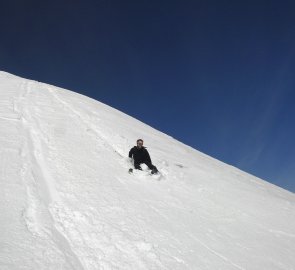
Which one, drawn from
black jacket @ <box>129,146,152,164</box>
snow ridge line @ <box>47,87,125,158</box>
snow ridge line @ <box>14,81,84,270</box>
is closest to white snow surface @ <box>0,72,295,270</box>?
snow ridge line @ <box>14,81,84,270</box>

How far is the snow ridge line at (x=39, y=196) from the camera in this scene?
6.50 metres

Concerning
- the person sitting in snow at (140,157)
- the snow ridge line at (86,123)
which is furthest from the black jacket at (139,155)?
the snow ridge line at (86,123)

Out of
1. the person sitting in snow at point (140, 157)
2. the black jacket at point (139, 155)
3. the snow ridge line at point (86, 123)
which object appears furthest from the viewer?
the snow ridge line at point (86, 123)

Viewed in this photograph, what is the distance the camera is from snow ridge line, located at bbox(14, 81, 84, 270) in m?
6.50

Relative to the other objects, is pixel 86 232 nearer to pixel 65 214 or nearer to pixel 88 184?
pixel 65 214

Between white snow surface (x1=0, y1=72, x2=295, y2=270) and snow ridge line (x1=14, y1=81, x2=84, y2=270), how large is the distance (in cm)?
3

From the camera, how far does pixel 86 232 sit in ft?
23.5

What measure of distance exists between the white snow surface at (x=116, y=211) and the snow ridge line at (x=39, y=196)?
0.03 meters

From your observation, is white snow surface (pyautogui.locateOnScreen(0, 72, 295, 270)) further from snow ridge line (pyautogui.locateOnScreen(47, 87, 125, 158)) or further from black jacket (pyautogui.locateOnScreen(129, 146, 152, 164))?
black jacket (pyautogui.locateOnScreen(129, 146, 152, 164))

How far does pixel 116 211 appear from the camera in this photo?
340 inches

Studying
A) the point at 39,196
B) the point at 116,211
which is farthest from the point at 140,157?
the point at 39,196

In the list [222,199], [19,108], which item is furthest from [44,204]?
[19,108]

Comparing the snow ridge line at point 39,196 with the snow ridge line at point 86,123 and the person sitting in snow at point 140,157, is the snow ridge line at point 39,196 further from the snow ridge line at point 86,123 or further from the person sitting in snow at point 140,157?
the person sitting in snow at point 140,157

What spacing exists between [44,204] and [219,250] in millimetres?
3989
